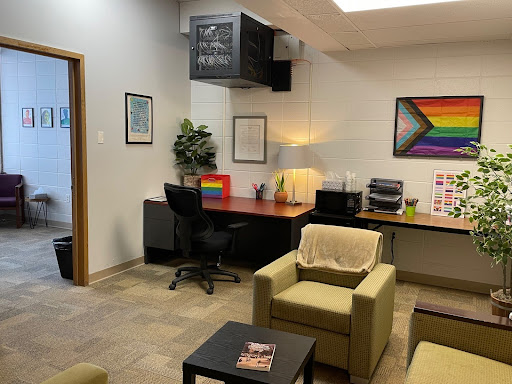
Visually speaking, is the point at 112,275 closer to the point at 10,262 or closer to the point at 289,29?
the point at 10,262

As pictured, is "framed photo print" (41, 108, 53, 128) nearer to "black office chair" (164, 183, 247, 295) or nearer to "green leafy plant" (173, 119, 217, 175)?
"green leafy plant" (173, 119, 217, 175)

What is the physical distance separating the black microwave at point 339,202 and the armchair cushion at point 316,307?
1452 mm

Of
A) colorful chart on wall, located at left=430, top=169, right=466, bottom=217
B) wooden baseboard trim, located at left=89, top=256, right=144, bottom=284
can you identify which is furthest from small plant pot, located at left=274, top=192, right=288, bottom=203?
wooden baseboard trim, located at left=89, top=256, right=144, bottom=284

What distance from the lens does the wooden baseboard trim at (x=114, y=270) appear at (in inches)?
169

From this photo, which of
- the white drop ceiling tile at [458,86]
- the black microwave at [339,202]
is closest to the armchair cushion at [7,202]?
the black microwave at [339,202]

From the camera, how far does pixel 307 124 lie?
16.1ft

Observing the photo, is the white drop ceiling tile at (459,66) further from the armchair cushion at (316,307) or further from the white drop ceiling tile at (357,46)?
the armchair cushion at (316,307)

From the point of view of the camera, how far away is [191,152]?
5.35 metres

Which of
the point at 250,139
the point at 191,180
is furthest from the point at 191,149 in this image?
the point at 250,139

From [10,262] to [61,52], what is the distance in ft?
8.22

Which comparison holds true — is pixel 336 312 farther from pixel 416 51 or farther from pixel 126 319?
pixel 416 51

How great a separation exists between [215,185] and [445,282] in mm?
2682

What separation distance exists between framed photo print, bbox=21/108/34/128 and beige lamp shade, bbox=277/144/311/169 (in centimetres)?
416

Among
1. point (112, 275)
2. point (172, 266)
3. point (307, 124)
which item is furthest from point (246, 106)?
point (112, 275)
